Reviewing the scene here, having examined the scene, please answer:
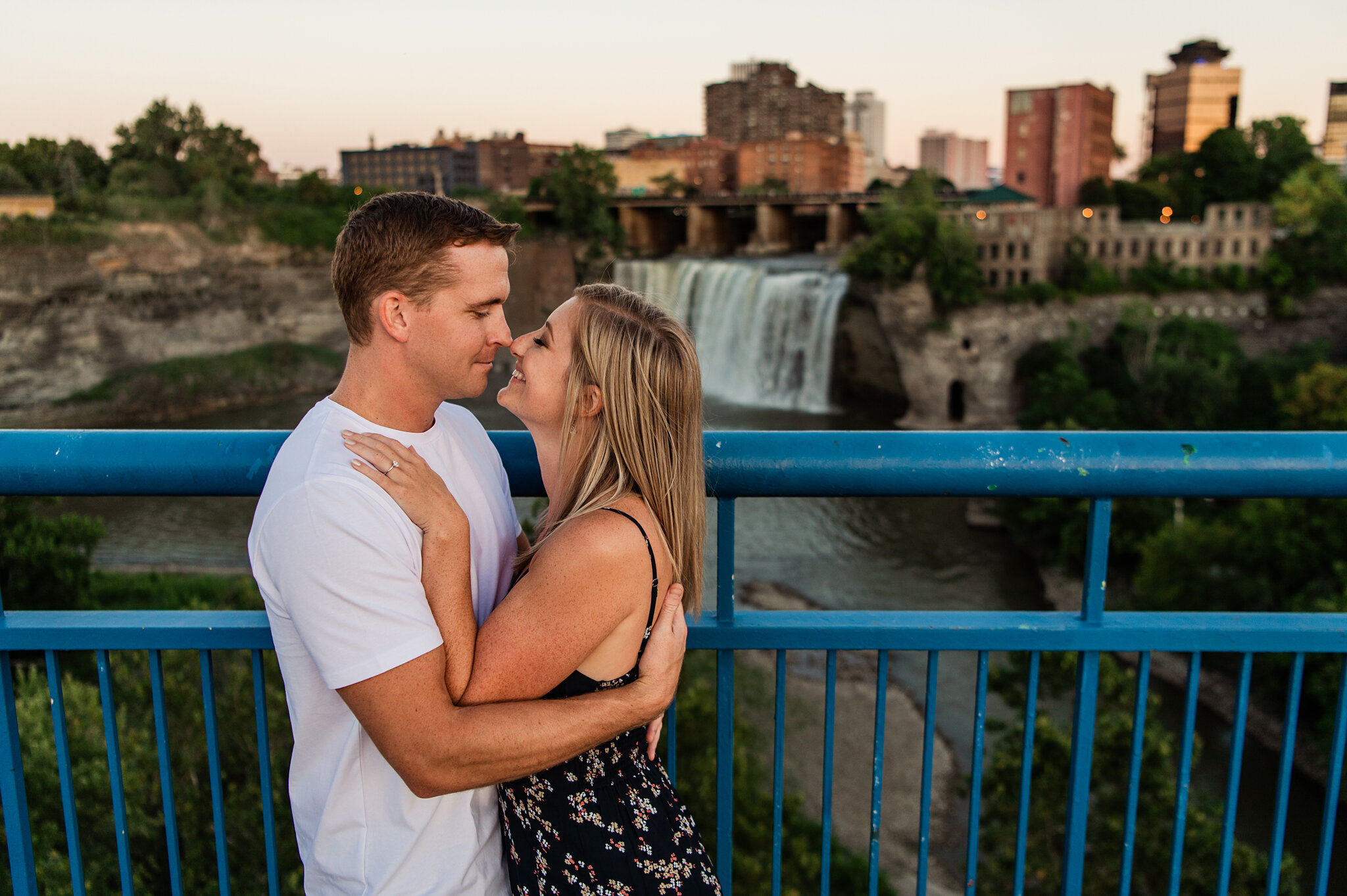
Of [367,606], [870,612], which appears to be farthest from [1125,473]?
[367,606]

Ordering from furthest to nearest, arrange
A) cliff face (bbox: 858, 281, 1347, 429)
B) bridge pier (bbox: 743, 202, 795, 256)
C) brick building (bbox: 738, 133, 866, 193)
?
brick building (bbox: 738, 133, 866, 193), bridge pier (bbox: 743, 202, 795, 256), cliff face (bbox: 858, 281, 1347, 429)

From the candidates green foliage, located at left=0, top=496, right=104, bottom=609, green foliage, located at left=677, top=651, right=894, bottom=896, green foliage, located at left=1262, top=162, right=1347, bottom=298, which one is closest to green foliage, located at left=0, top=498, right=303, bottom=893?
green foliage, located at left=0, top=496, right=104, bottom=609

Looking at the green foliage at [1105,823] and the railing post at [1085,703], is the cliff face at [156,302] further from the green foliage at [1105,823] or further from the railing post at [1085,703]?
the railing post at [1085,703]

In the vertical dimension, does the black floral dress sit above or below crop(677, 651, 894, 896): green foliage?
above

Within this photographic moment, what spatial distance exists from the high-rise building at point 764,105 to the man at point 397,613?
124 metres

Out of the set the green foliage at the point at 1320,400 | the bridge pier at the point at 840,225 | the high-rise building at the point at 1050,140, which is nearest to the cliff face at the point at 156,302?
the bridge pier at the point at 840,225

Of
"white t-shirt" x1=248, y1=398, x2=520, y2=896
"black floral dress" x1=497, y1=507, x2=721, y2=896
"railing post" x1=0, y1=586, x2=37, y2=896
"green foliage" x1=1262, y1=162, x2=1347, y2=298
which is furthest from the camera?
"green foliage" x1=1262, y1=162, x2=1347, y2=298

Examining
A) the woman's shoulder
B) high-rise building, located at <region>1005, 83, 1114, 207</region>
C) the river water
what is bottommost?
the river water

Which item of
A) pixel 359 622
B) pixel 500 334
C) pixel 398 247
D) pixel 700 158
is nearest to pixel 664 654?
pixel 359 622

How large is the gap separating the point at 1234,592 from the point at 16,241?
42757 millimetres

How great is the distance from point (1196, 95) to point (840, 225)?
218 feet

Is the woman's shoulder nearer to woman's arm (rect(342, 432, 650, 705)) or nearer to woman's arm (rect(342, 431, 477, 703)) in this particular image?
woman's arm (rect(342, 432, 650, 705))

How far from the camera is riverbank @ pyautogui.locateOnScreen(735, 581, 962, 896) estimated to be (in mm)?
13227

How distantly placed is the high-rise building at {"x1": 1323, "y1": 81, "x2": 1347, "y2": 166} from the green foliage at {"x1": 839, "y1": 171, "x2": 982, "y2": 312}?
9035cm
